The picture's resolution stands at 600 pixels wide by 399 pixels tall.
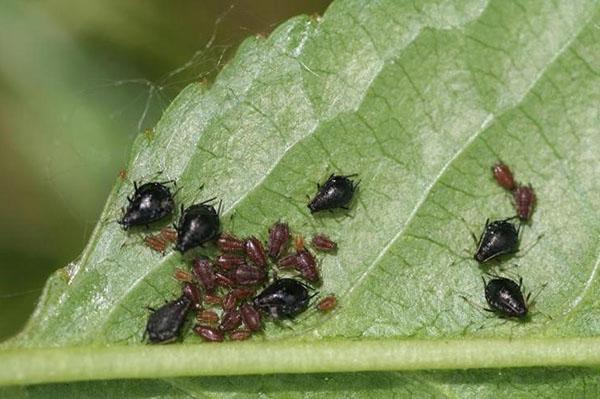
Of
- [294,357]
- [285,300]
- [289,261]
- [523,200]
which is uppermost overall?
[523,200]

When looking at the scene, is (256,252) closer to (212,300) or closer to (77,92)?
(212,300)

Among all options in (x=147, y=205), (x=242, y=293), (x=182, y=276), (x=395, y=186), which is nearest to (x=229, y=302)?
(x=242, y=293)

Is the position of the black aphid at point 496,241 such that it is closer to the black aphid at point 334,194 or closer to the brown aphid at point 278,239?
the black aphid at point 334,194

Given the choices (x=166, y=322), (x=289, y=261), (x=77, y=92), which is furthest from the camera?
(x=77, y=92)

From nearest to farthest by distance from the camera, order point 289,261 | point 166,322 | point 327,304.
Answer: point 166,322
point 327,304
point 289,261

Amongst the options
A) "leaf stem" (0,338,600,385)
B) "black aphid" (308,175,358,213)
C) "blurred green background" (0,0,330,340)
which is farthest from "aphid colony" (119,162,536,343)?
"blurred green background" (0,0,330,340)

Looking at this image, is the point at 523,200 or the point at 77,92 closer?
the point at 523,200

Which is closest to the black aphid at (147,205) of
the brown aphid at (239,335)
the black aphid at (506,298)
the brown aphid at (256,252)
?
the brown aphid at (256,252)
